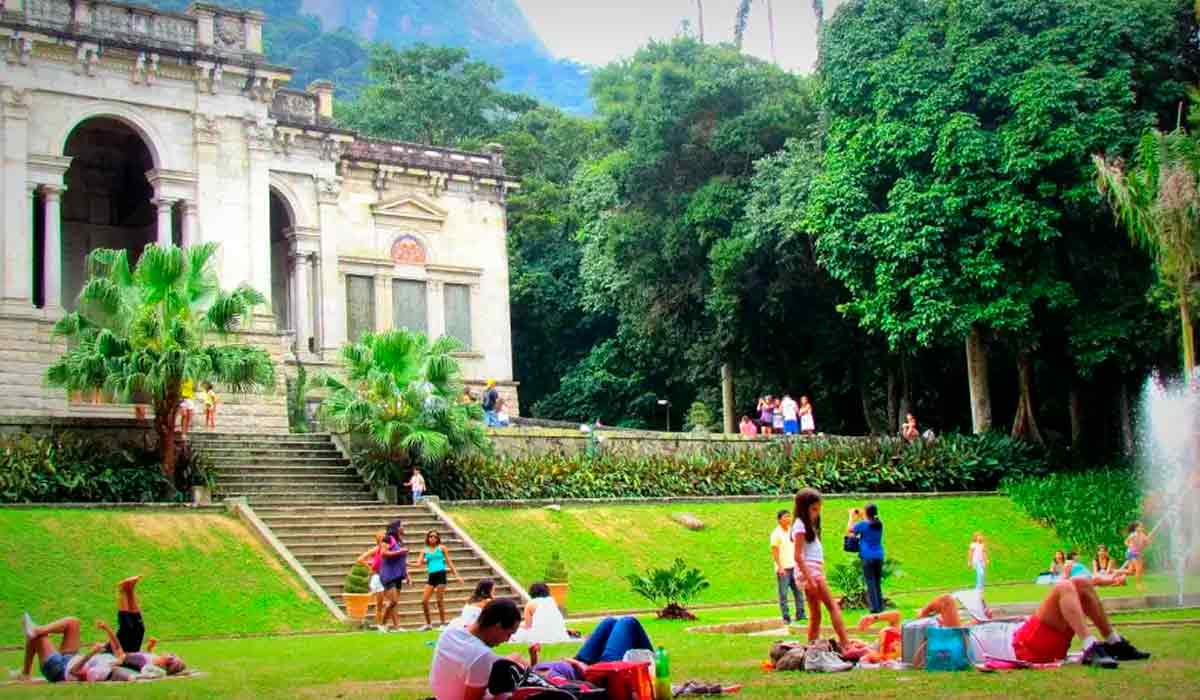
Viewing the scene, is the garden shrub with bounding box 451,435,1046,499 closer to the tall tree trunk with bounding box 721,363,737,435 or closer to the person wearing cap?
the person wearing cap

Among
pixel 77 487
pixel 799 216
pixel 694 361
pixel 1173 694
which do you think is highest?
pixel 799 216

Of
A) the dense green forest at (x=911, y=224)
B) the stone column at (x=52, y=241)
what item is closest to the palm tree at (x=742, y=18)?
the dense green forest at (x=911, y=224)

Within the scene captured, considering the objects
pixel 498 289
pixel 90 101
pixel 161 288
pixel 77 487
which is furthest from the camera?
pixel 498 289

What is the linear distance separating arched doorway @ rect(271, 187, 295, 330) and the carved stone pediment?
2572mm

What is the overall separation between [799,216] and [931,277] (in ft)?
16.0

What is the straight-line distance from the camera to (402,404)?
28109mm

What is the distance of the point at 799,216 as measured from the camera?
125 feet

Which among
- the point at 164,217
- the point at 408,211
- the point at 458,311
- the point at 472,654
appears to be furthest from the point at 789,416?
the point at 472,654

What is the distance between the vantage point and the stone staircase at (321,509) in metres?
22.9

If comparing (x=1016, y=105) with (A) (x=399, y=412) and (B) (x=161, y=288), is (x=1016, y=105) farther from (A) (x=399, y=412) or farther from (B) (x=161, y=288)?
(B) (x=161, y=288)

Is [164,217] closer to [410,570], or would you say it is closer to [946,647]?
[410,570]

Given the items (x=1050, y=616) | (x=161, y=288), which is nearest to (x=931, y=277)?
(x=161, y=288)

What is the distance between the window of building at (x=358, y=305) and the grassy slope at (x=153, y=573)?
1730cm

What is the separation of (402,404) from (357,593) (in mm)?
7791
